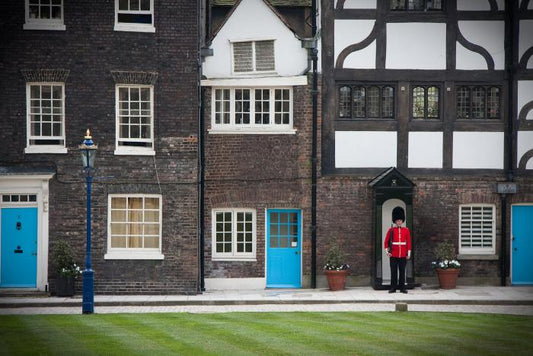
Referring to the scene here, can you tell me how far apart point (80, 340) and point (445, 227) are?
13.4 metres

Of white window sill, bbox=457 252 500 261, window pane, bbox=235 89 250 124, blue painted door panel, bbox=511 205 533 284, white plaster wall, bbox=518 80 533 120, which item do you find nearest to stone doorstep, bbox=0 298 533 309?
white window sill, bbox=457 252 500 261

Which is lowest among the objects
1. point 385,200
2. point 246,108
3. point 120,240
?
point 120,240

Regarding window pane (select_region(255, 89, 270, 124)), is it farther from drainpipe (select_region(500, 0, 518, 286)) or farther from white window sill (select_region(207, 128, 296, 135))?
drainpipe (select_region(500, 0, 518, 286))

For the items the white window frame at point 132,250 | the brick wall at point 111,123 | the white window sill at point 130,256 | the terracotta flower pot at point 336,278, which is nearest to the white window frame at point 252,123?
the brick wall at point 111,123

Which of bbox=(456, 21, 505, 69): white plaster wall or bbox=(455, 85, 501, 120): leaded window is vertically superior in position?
bbox=(456, 21, 505, 69): white plaster wall

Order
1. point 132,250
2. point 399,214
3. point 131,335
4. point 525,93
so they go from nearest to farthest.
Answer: point 131,335, point 132,250, point 399,214, point 525,93

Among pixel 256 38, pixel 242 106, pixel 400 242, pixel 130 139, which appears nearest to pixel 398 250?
pixel 400 242

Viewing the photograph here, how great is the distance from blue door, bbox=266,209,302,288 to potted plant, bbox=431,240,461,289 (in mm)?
4090

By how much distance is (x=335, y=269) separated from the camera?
2581cm

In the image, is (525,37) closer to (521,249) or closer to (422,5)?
(422,5)

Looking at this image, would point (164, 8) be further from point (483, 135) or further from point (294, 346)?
point (294, 346)

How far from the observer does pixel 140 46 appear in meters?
25.3

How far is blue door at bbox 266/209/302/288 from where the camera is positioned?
1051 inches

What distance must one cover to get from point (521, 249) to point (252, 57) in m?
9.96
